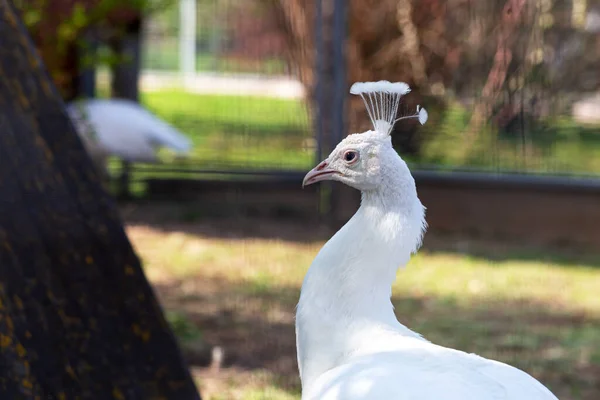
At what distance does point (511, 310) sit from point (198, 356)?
179 centimetres

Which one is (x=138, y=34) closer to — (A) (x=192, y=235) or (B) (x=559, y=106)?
(A) (x=192, y=235)

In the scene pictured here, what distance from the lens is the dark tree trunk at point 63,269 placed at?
8.07 feet

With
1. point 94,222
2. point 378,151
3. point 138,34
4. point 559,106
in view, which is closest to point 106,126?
point 138,34

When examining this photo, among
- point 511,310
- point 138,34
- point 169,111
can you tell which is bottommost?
point 511,310

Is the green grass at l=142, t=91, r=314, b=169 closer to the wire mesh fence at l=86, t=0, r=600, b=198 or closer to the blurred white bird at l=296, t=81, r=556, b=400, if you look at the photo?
the wire mesh fence at l=86, t=0, r=600, b=198

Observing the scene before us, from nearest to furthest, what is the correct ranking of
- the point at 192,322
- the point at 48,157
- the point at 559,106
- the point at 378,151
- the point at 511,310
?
the point at 378,151
the point at 48,157
the point at 192,322
the point at 511,310
the point at 559,106

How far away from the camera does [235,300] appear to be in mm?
5148

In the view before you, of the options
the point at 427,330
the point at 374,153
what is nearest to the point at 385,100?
the point at 374,153

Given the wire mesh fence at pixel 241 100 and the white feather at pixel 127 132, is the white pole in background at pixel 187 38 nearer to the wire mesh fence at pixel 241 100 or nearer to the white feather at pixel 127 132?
the wire mesh fence at pixel 241 100

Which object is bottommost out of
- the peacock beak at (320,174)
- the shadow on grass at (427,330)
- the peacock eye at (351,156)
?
the shadow on grass at (427,330)

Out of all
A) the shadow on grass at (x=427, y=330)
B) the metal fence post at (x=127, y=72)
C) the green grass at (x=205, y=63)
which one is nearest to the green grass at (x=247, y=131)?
the green grass at (x=205, y=63)

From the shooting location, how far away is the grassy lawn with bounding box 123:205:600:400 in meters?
4.11

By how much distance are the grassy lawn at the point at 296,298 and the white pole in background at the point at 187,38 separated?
1.82m

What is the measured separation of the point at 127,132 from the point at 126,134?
21 mm
